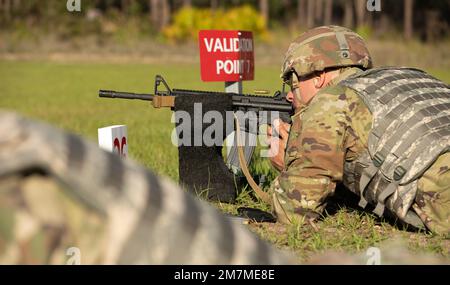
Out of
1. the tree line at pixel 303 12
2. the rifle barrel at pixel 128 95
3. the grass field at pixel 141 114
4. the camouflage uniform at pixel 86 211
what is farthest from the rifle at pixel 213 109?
the tree line at pixel 303 12

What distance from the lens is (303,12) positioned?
5950 cm

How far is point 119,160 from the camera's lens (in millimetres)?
1977

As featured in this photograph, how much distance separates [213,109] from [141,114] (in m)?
9.09

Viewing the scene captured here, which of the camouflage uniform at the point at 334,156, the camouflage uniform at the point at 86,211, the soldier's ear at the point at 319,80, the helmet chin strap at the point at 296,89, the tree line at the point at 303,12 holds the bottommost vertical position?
the tree line at the point at 303,12

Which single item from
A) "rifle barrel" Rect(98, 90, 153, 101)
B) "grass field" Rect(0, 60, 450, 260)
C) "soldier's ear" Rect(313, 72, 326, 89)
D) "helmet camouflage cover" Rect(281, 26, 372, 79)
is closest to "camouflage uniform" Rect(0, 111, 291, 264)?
"grass field" Rect(0, 60, 450, 260)

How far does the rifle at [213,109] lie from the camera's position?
5426 mm

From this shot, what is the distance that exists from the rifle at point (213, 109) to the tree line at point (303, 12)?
36.2 m

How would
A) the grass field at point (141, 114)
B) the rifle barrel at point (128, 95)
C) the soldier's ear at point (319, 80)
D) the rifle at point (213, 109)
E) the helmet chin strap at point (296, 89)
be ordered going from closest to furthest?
the grass field at point (141, 114)
the soldier's ear at point (319, 80)
the helmet chin strap at point (296, 89)
the rifle at point (213, 109)
the rifle barrel at point (128, 95)

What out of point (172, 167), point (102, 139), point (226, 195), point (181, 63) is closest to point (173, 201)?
point (102, 139)

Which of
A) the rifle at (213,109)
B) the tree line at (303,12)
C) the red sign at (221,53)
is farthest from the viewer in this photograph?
the tree line at (303,12)

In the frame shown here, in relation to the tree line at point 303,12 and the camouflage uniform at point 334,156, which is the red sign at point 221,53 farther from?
the tree line at point 303,12

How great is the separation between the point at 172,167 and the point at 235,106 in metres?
1.71

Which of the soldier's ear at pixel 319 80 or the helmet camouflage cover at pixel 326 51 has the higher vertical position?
the helmet camouflage cover at pixel 326 51

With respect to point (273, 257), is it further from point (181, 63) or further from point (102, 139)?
point (181, 63)
